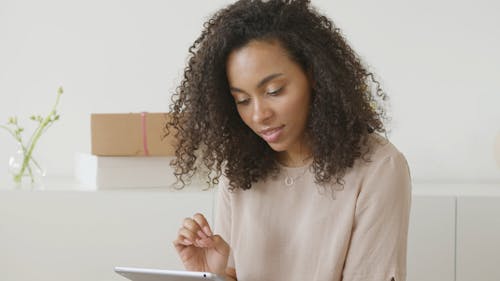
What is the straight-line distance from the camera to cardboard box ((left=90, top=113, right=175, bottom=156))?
2146 mm

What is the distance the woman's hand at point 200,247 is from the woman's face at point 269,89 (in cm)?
23

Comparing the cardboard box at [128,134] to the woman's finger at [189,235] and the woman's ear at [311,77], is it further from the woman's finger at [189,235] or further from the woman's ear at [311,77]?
the woman's ear at [311,77]

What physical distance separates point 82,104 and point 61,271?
0.63 metres

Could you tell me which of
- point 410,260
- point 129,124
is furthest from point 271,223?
point 129,124

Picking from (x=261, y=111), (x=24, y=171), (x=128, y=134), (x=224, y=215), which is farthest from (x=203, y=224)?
(x=24, y=171)

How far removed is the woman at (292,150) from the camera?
129 centimetres

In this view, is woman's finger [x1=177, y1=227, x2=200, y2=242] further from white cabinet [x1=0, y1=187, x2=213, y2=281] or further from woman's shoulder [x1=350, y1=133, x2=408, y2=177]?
white cabinet [x1=0, y1=187, x2=213, y2=281]

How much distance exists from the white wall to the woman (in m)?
0.88

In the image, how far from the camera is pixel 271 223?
1.45m

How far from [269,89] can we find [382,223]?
324mm

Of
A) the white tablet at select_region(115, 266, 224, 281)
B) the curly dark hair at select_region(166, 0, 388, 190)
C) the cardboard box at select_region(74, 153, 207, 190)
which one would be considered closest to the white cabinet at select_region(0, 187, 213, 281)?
the cardboard box at select_region(74, 153, 207, 190)

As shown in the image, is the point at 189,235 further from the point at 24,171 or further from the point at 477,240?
the point at 24,171

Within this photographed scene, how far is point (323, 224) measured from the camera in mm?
1374

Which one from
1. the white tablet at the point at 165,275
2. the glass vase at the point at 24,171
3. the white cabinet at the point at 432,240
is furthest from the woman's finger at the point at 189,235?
the glass vase at the point at 24,171
